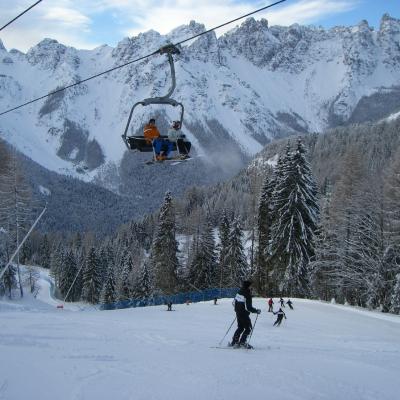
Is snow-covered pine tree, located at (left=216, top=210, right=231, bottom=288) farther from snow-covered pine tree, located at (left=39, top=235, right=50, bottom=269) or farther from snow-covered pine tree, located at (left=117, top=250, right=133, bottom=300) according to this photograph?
snow-covered pine tree, located at (left=39, top=235, right=50, bottom=269)

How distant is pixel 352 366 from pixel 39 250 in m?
127

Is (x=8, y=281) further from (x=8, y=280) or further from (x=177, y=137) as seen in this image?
(x=177, y=137)

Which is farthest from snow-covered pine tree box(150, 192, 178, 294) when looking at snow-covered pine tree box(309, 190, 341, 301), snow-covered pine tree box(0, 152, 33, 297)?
snow-covered pine tree box(309, 190, 341, 301)

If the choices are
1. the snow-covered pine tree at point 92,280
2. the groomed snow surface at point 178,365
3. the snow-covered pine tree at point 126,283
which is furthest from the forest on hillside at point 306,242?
the snow-covered pine tree at point 92,280

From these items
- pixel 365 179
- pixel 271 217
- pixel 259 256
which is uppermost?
pixel 365 179

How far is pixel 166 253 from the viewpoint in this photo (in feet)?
160

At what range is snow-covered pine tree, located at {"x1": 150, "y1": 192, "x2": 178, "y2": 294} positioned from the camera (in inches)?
1919

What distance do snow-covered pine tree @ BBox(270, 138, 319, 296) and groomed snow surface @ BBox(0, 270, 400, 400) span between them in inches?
790

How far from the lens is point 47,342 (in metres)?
12.2

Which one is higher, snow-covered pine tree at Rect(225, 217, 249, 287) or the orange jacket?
the orange jacket

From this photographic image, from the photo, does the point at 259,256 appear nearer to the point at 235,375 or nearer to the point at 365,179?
the point at 365,179

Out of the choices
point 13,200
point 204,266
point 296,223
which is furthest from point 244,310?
point 204,266

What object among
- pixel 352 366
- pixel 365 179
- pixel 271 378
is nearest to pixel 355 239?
pixel 365 179

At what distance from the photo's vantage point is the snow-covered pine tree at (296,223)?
121 feet
